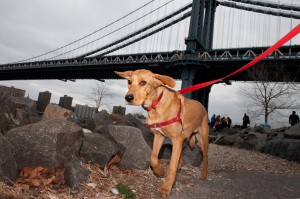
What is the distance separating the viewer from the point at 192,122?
3.93 m

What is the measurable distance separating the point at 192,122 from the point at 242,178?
1826mm

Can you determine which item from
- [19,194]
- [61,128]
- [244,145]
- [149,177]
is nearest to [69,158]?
[61,128]

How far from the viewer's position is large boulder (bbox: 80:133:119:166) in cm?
389

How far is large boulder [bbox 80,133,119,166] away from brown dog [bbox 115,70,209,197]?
2.43ft

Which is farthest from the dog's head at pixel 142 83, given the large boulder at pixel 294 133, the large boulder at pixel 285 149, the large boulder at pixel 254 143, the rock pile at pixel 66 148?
the large boulder at pixel 294 133

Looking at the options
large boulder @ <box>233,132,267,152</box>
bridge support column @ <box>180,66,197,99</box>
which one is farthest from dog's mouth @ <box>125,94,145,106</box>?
bridge support column @ <box>180,66,197,99</box>

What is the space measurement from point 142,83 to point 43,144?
149 centimetres

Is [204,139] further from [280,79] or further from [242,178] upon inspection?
[280,79]

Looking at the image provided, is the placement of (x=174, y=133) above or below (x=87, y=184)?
above

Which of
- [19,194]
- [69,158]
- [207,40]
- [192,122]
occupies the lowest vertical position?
[19,194]

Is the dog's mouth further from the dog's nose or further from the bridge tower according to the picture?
the bridge tower

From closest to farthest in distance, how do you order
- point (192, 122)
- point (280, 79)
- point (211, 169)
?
point (192, 122), point (211, 169), point (280, 79)

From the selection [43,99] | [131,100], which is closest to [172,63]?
[43,99]

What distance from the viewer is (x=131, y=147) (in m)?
4.27
